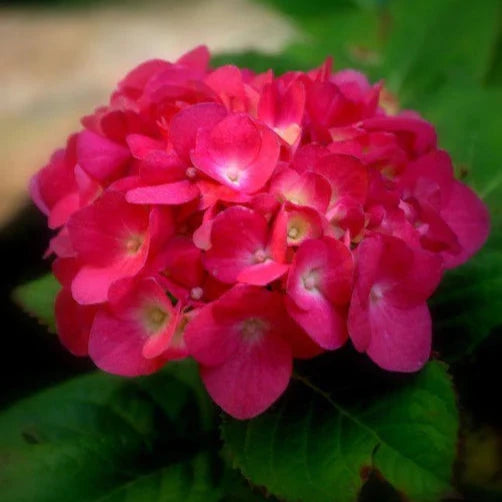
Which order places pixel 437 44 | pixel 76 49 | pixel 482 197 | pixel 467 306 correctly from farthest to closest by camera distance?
pixel 76 49 → pixel 437 44 → pixel 482 197 → pixel 467 306

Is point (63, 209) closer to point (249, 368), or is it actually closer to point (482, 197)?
point (249, 368)

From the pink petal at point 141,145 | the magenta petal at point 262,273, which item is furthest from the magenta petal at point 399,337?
the pink petal at point 141,145

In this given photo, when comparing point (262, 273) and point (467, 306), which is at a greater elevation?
point (262, 273)

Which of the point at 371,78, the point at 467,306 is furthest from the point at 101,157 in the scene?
the point at 371,78

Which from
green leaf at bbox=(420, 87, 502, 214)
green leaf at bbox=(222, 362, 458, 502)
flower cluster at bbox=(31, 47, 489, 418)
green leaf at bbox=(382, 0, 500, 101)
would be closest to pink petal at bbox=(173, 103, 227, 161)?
flower cluster at bbox=(31, 47, 489, 418)

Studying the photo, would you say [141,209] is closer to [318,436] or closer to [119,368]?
[119,368]

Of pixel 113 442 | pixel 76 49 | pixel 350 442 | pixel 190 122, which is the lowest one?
pixel 76 49
